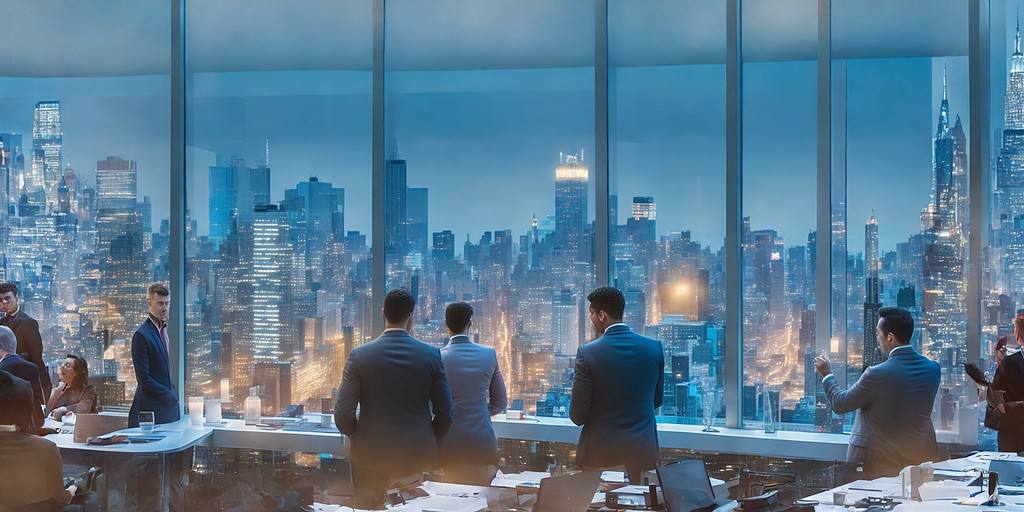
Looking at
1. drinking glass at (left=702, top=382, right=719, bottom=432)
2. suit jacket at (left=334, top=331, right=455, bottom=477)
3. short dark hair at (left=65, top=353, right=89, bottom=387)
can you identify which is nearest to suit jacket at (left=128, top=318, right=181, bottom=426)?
short dark hair at (left=65, top=353, right=89, bottom=387)

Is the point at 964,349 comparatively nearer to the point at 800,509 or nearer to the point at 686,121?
A: the point at 686,121

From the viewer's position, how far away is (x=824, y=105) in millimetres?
6039

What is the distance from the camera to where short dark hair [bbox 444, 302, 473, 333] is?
4945mm

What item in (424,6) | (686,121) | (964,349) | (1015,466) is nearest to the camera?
(1015,466)

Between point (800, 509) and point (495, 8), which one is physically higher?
point (495, 8)

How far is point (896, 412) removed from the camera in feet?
15.6

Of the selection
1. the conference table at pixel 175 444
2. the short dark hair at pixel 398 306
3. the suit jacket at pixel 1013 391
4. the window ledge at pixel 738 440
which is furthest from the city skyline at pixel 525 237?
the short dark hair at pixel 398 306

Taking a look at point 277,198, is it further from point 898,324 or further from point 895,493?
point 895,493

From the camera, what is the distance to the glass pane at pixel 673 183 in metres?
6.12

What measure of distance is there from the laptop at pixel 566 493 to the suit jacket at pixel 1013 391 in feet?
9.88

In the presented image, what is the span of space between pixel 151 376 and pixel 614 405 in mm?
2918

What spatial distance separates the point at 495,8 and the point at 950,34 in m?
2.92

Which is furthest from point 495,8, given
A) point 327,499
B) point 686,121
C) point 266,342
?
point 327,499

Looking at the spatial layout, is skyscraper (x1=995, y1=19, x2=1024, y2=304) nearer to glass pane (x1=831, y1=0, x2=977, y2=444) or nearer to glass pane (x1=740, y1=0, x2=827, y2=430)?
glass pane (x1=831, y1=0, x2=977, y2=444)
